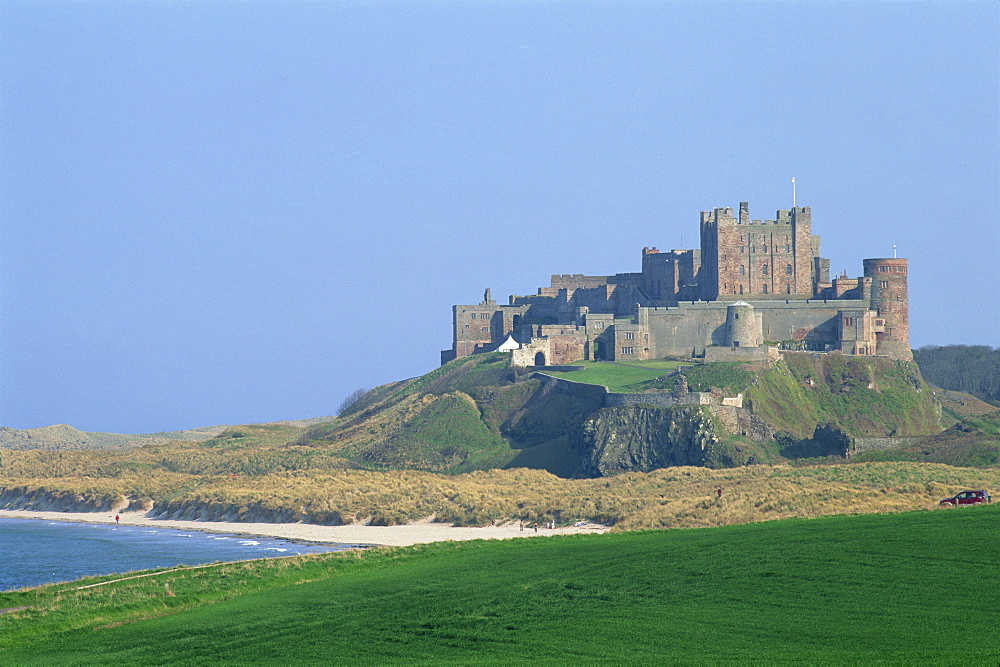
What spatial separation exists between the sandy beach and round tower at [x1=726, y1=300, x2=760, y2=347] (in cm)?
3572

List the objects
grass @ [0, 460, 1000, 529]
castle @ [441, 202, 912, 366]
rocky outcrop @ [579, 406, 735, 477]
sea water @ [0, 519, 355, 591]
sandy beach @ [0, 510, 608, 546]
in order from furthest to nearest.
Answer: castle @ [441, 202, 912, 366] → rocky outcrop @ [579, 406, 735, 477] → sandy beach @ [0, 510, 608, 546] → grass @ [0, 460, 1000, 529] → sea water @ [0, 519, 355, 591]

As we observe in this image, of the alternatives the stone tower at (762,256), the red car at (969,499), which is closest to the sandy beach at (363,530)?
the red car at (969,499)

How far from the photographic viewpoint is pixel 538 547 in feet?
120

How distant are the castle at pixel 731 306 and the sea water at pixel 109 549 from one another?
1520 inches

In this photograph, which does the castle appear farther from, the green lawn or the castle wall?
the green lawn

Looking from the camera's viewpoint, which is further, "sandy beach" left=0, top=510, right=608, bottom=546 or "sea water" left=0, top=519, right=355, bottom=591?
"sandy beach" left=0, top=510, right=608, bottom=546

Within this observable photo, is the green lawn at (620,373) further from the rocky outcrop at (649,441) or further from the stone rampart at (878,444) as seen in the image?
the stone rampart at (878,444)

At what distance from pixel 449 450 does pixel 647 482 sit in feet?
68.9

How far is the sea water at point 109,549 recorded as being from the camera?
45.8m

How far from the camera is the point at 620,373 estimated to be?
8569 cm

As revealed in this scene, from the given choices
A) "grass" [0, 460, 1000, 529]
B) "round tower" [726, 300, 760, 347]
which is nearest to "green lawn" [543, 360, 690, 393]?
"round tower" [726, 300, 760, 347]

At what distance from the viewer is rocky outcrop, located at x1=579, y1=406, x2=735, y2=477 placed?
70.8 metres

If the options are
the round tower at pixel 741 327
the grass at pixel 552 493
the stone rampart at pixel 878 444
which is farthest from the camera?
the round tower at pixel 741 327

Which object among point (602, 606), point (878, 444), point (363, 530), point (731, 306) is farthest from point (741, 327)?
point (602, 606)
